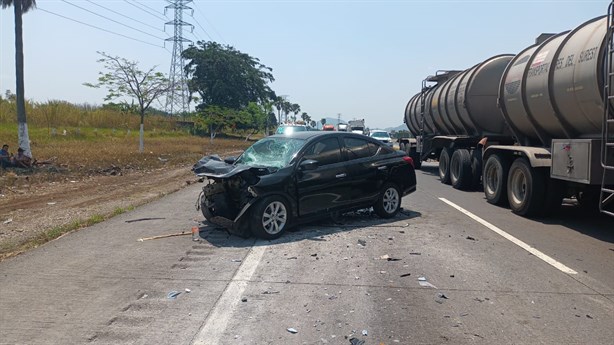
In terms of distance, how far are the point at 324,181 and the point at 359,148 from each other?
1274 millimetres

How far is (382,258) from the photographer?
6.81 meters

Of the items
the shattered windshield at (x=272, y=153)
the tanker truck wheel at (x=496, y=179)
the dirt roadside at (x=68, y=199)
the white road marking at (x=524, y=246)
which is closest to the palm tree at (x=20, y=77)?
the dirt roadside at (x=68, y=199)

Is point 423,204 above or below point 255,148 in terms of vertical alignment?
below

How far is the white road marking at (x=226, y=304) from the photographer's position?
4.30m

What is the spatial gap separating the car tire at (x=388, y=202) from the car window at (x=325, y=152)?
1.27 meters

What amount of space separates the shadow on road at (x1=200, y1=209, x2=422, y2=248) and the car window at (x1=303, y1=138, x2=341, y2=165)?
113 cm

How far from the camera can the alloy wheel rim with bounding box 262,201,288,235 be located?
7746 mm

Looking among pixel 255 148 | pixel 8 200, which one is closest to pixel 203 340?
pixel 255 148

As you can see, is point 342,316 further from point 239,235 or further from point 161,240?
point 161,240

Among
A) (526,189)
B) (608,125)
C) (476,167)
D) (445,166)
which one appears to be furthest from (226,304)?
(445,166)

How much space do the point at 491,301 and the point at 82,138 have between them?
36730 mm

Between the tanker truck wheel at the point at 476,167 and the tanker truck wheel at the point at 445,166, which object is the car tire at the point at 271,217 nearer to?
the tanker truck wheel at the point at 476,167

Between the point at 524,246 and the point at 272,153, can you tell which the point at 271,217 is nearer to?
the point at 272,153

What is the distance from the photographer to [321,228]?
8719 mm
